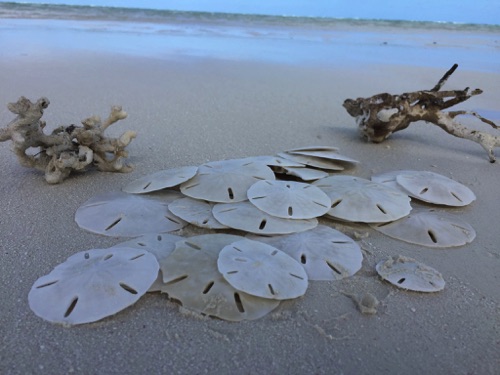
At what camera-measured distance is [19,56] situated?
651 cm

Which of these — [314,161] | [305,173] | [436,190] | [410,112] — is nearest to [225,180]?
[305,173]

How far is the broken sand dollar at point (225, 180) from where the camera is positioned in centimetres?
248

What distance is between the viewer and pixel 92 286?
172 cm

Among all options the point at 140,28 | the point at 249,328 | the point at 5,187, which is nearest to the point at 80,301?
the point at 249,328

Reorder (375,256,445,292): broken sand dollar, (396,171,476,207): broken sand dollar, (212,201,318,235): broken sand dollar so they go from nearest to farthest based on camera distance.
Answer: (375,256,445,292): broken sand dollar < (212,201,318,235): broken sand dollar < (396,171,476,207): broken sand dollar

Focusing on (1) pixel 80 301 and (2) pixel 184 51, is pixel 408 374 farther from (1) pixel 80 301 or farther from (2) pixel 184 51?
(2) pixel 184 51

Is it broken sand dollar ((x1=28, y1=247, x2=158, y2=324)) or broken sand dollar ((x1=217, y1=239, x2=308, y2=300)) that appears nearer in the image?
broken sand dollar ((x1=28, y1=247, x2=158, y2=324))

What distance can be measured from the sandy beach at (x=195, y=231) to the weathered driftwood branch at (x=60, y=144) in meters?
0.10

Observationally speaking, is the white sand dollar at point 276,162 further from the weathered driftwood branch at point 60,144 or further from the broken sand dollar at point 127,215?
the weathered driftwood branch at point 60,144

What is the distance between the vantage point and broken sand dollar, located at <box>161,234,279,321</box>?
1706mm

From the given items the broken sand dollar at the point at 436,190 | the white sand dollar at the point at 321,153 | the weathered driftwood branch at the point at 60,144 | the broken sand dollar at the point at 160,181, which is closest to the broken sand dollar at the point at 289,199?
the broken sand dollar at the point at 160,181

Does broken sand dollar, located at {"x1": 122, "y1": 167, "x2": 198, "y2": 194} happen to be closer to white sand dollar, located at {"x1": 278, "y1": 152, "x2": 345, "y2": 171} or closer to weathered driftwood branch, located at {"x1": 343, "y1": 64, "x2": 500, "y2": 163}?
white sand dollar, located at {"x1": 278, "y1": 152, "x2": 345, "y2": 171}

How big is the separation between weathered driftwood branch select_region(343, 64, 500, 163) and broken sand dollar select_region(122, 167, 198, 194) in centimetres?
177

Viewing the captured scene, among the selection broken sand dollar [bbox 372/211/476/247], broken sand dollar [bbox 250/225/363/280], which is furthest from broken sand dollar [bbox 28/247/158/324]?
broken sand dollar [bbox 372/211/476/247]
